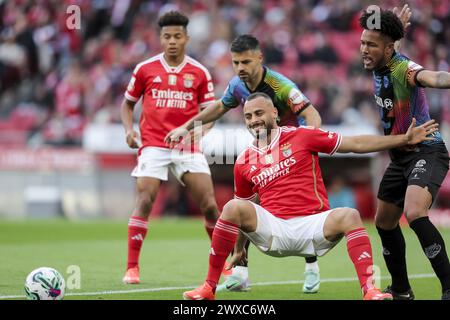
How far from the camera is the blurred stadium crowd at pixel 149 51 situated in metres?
19.3

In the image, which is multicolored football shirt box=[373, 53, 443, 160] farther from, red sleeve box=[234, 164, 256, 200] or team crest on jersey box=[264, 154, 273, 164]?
red sleeve box=[234, 164, 256, 200]

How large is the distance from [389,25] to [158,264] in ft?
14.4

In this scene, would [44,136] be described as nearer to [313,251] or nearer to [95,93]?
[95,93]

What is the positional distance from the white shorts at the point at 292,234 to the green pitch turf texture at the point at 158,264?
2.43 feet

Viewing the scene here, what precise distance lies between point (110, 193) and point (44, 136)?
1.97 metres

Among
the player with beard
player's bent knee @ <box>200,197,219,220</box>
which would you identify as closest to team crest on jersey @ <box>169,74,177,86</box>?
the player with beard

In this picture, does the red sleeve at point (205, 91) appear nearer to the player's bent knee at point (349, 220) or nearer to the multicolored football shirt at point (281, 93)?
the multicolored football shirt at point (281, 93)

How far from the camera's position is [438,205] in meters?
17.4

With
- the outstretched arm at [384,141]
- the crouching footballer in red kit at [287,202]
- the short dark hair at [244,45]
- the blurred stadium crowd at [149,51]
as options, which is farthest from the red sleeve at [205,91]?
the blurred stadium crowd at [149,51]

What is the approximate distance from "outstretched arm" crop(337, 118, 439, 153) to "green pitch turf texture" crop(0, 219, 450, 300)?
1.31m

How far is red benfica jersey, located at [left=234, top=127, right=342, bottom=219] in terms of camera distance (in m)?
6.87

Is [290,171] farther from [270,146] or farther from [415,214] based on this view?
[415,214]

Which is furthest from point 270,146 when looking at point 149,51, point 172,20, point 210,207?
point 149,51

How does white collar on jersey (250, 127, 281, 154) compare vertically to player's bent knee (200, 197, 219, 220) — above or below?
above
